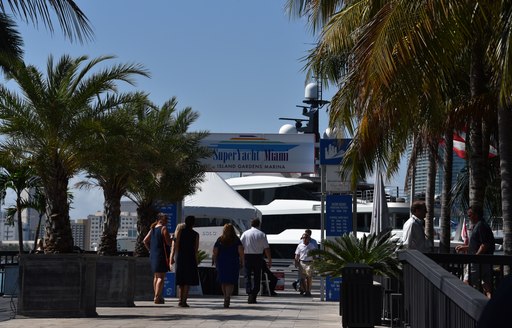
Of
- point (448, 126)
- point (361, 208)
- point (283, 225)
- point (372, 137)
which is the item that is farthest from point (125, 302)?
point (283, 225)

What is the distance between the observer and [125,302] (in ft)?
60.2

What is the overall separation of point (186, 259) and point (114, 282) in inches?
55.1

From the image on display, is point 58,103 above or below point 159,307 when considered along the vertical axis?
above

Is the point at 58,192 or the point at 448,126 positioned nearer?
the point at 58,192

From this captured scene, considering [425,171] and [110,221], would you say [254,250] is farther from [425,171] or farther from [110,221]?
[425,171]

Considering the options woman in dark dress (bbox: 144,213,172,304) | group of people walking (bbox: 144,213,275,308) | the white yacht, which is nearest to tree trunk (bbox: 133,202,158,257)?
group of people walking (bbox: 144,213,275,308)

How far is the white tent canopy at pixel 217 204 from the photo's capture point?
31438mm

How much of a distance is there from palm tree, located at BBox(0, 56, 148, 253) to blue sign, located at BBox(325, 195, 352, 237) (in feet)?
26.8

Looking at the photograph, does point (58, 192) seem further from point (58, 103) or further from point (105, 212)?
point (105, 212)

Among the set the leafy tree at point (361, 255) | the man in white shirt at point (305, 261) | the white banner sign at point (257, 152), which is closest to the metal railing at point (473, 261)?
the leafy tree at point (361, 255)

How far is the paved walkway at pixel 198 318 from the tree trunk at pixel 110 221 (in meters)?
2.27

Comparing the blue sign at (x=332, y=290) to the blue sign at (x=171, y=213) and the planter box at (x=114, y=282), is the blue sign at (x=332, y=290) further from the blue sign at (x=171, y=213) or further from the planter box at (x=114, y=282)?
the planter box at (x=114, y=282)

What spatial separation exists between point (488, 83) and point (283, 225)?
38038 mm

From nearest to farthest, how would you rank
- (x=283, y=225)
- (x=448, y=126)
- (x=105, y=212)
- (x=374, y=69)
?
1. (x=374, y=69)
2. (x=448, y=126)
3. (x=105, y=212)
4. (x=283, y=225)
